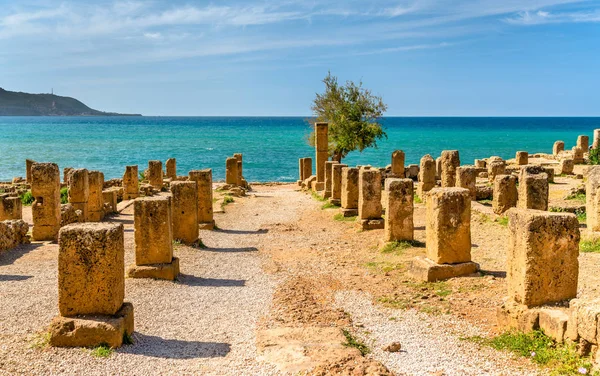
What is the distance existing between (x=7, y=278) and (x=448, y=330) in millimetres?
9293

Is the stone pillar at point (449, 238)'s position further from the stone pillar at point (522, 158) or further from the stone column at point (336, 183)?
the stone pillar at point (522, 158)

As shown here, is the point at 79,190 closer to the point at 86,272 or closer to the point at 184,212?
the point at 184,212

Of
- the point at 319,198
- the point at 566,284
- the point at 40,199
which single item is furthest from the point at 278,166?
the point at 566,284

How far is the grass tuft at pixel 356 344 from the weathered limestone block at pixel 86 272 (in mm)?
3527

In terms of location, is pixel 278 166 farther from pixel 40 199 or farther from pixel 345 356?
pixel 345 356

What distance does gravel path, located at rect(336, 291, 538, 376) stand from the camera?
26.2ft

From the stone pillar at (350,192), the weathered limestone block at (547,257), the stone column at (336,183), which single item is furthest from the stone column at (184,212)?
the weathered limestone block at (547,257)

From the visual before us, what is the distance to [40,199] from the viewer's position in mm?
17406

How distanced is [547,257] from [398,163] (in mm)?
22409

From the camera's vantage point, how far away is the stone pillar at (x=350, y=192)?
Answer: 2142cm

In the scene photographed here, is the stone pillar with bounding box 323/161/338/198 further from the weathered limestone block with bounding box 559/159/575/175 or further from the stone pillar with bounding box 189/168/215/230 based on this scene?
the weathered limestone block with bounding box 559/159/575/175

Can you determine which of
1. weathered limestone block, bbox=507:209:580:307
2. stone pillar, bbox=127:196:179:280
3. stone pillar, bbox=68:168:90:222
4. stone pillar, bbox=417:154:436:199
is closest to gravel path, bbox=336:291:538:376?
weathered limestone block, bbox=507:209:580:307

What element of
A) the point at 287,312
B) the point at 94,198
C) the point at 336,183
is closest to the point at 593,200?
the point at 287,312

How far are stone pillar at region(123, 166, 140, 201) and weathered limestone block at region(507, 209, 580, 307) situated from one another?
70.8ft
